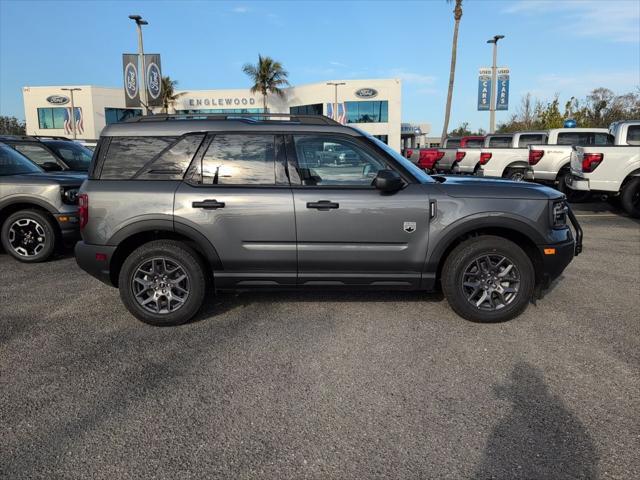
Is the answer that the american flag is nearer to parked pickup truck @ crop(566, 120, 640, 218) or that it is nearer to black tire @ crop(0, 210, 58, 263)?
black tire @ crop(0, 210, 58, 263)

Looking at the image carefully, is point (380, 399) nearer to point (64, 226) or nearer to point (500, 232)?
point (500, 232)

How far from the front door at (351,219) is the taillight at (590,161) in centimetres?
763

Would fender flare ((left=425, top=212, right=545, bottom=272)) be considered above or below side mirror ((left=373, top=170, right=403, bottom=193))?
below

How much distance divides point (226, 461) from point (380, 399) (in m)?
1.08

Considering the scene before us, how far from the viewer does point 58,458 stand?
257cm

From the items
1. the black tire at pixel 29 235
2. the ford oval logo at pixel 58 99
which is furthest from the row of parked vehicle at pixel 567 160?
the ford oval logo at pixel 58 99

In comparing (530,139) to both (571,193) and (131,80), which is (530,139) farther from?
(131,80)

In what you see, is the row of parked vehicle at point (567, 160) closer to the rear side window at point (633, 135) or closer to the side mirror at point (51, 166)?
the rear side window at point (633, 135)

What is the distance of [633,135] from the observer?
1123cm

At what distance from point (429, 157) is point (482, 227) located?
14272 mm

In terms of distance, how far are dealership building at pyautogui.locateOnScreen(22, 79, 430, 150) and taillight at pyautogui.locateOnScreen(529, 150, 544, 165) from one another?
3608 centimetres

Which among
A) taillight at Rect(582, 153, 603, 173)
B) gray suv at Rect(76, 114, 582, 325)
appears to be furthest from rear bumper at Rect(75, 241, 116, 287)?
taillight at Rect(582, 153, 603, 173)

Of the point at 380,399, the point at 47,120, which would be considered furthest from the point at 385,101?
the point at 380,399

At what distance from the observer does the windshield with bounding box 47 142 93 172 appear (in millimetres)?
9368
